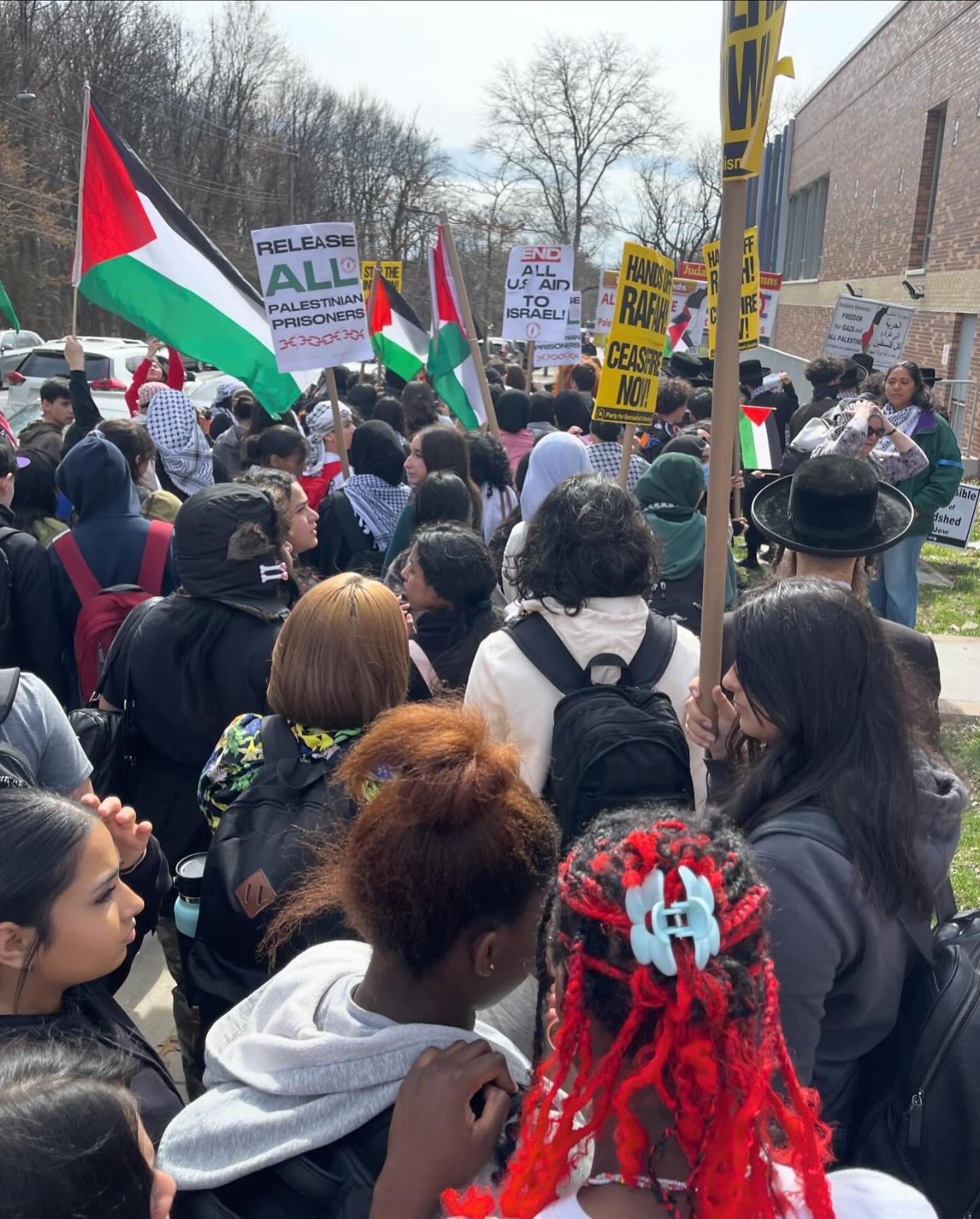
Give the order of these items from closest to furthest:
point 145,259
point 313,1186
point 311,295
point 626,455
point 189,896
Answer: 1. point 313,1186
2. point 189,896
3. point 626,455
4. point 145,259
5. point 311,295

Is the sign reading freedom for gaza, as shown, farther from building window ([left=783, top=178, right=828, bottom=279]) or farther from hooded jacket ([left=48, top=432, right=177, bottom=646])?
building window ([left=783, top=178, right=828, bottom=279])

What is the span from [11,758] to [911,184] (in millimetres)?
24690

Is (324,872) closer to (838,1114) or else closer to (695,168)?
(838,1114)

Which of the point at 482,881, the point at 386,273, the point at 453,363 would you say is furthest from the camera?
the point at 386,273

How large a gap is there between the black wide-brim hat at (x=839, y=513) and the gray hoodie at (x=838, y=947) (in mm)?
1525

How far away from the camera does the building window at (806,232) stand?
123ft

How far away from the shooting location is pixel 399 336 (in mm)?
9922

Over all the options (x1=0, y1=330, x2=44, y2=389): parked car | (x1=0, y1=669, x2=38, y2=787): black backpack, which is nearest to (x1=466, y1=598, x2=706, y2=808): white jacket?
(x1=0, y1=669, x2=38, y2=787): black backpack

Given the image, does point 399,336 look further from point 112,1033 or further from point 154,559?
point 112,1033

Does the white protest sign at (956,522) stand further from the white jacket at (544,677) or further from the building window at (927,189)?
the building window at (927,189)

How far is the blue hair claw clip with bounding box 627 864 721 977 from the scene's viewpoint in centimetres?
119

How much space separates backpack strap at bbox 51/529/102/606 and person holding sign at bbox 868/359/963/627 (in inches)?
215

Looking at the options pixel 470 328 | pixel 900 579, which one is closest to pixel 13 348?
pixel 470 328

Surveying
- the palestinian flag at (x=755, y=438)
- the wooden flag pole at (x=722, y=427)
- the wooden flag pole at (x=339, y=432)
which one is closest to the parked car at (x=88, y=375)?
the wooden flag pole at (x=339, y=432)
